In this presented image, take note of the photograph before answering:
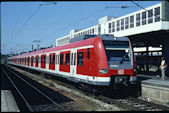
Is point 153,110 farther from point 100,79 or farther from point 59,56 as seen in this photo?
point 59,56

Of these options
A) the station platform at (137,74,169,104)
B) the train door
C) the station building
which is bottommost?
the station platform at (137,74,169,104)

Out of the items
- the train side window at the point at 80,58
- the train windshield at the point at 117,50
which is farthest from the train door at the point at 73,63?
the train windshield at the point at 117,50

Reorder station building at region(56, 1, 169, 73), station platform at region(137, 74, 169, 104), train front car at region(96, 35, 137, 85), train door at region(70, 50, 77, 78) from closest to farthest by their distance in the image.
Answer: station platform at region(137, 74, 169, 104) < train front car at region(96, 35, 137, 85) < train door at region(70, 50, 77, 78) < station building at region(56, 1, 169, 73)

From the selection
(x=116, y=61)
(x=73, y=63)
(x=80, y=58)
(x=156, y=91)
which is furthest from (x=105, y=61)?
(x=73, y=63)

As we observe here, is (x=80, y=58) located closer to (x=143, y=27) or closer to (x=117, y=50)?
(x=117, y=50)

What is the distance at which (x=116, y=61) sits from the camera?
34.9ft

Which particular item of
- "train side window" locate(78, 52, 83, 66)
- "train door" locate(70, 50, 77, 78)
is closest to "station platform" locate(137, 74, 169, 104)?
"train side window" locate(78, 52, 83, 66)

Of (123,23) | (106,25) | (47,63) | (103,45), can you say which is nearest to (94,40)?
(103,45)

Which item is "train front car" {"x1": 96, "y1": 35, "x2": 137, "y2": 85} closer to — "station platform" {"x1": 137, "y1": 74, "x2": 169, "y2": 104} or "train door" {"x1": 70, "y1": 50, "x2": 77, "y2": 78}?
"station platform" {"x1": 137, "y1": 74, "x2": 169, "y2": 104}

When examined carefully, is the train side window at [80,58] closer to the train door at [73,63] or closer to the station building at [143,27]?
the train door at [73,63]

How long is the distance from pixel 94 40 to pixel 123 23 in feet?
207

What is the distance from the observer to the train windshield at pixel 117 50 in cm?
1067

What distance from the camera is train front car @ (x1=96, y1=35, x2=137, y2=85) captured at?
404 inches

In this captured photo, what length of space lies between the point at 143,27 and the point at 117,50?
5.41 m
